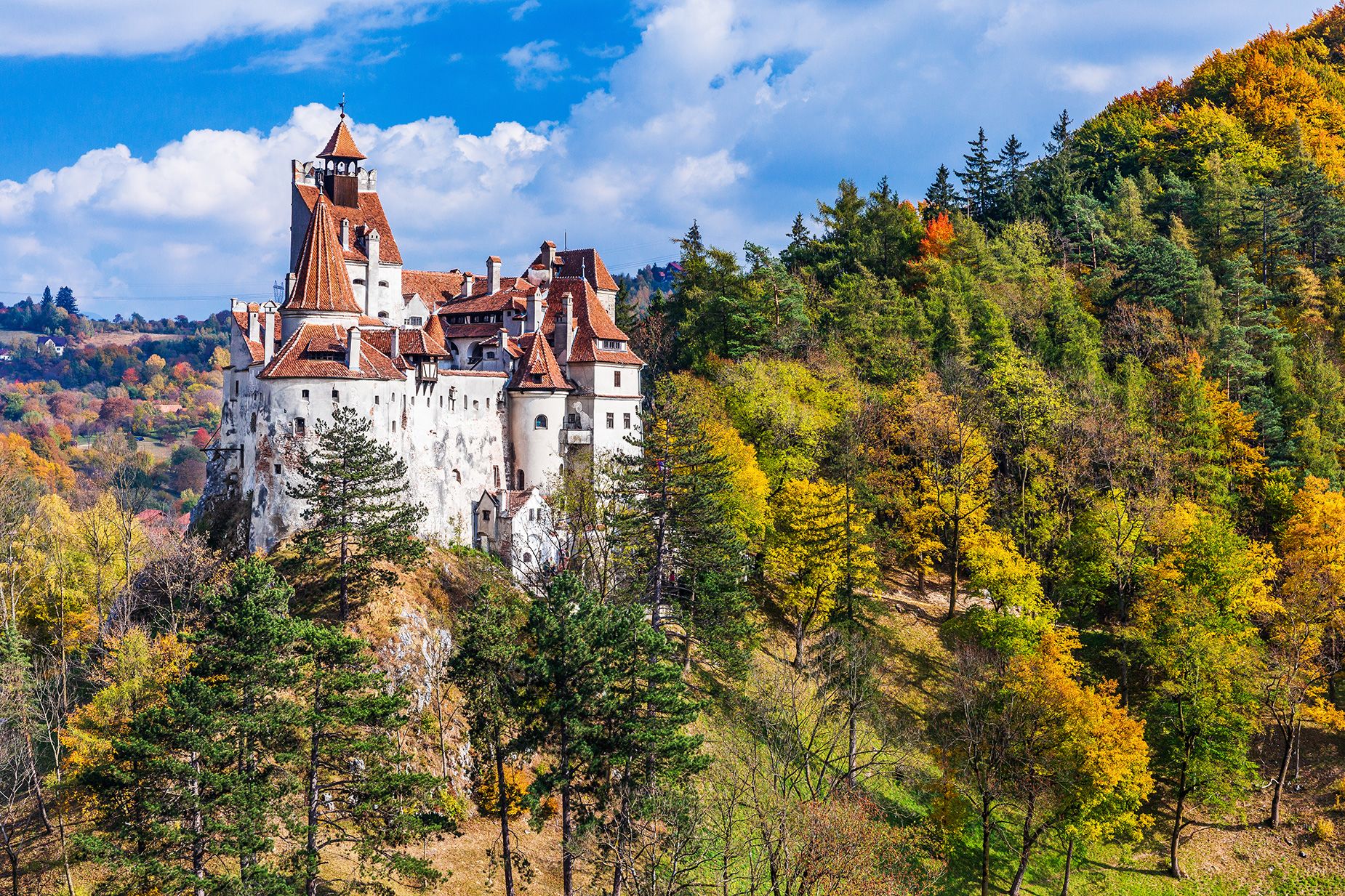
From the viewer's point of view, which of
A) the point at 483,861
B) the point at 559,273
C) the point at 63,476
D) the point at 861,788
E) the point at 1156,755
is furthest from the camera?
the point at 63,476

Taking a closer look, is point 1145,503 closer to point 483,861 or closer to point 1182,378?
point 1182,378

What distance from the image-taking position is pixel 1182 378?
7044 cm

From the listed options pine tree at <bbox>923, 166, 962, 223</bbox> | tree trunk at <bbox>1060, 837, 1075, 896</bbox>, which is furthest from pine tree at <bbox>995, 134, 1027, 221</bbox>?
tree trunk at <bbox>1060, 837, 1075, 896</bbox>

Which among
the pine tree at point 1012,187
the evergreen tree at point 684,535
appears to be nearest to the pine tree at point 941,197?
the pine tree at point 1012,187

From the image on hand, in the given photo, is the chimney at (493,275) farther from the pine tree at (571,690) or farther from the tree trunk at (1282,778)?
the tree trunk at (1282,778)

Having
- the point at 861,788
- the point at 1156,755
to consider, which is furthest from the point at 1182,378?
the point at 861,788

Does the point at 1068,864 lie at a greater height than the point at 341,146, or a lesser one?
lesser

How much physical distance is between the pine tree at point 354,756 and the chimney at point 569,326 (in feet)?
94.0

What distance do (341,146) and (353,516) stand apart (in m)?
26.8

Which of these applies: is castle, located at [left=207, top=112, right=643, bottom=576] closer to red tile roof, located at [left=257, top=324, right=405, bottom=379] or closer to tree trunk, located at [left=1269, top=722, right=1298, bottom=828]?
red tile roof, located at [left=257, top=324, right=405, bottom=379]

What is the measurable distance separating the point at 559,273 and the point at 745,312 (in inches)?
525

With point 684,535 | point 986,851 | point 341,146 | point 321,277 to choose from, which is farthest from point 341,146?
point 986,851

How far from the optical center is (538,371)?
62.1 m

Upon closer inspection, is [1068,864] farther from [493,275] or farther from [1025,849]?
[493,275]
